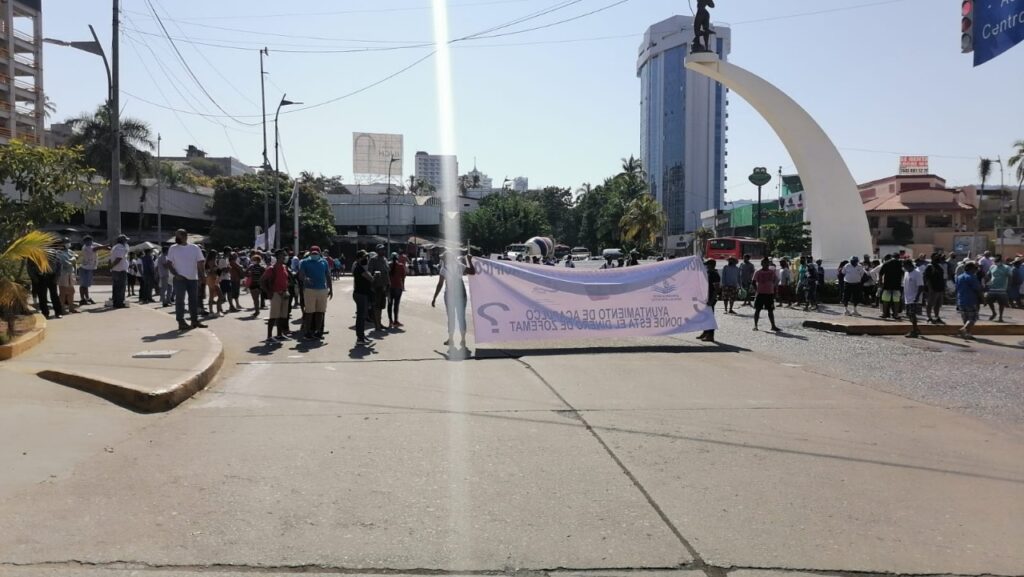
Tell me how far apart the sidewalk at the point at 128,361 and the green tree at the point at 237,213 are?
151 feet

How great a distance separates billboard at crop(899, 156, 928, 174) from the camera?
94188 millimetres

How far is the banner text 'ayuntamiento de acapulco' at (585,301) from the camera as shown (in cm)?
1247

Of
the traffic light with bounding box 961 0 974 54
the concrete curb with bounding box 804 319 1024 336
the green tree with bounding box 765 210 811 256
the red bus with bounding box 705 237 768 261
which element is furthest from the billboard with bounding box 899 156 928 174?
the traffic light with bounding box 961 0 974 54

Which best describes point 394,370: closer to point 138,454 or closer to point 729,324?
point 138,454

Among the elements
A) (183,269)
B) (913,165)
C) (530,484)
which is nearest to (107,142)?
(183,269)

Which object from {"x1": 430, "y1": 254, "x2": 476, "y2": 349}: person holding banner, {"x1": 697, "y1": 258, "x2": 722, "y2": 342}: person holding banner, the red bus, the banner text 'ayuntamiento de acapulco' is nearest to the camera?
{"x1": 430, "y1": 254, "x2": 476, "y2": 349}: person holding banner

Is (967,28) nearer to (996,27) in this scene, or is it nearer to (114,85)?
(996,27)

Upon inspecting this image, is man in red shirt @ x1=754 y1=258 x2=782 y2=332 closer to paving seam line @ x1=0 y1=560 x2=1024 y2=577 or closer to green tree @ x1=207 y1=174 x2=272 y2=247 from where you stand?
paving seam line @ x1=0 y1=560 x2=1024 y2=577

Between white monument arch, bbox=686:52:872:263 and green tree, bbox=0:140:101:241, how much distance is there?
2238 centimetres

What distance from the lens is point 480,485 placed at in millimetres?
5215

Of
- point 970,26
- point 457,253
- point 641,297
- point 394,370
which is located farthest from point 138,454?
point 970,26

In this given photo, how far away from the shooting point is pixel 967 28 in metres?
12.4

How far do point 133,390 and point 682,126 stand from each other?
12681 centimetres

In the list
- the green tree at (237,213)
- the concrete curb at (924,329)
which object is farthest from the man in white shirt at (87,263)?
the green tree at (237,213)
